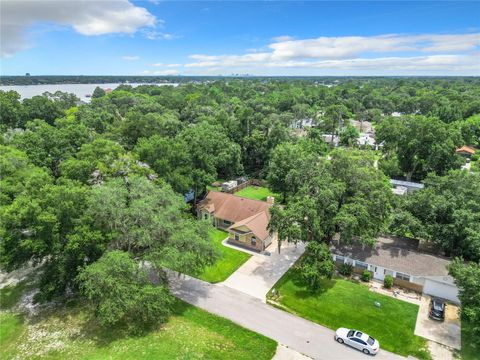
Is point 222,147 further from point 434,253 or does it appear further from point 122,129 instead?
point 434,253

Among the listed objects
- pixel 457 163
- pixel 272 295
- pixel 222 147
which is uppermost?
pixel 222 147

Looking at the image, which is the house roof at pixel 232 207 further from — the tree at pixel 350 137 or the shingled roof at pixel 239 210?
the tree at pixel 350 137

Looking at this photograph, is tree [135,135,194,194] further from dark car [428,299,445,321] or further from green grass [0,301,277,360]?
dark car [428,299,445,321]

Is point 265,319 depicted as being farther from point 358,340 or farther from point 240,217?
point 240,217

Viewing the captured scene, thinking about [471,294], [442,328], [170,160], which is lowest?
[442,328]

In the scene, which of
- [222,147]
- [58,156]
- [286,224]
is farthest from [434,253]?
[58,156]

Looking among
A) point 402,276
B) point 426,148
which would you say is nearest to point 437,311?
point 402,276
